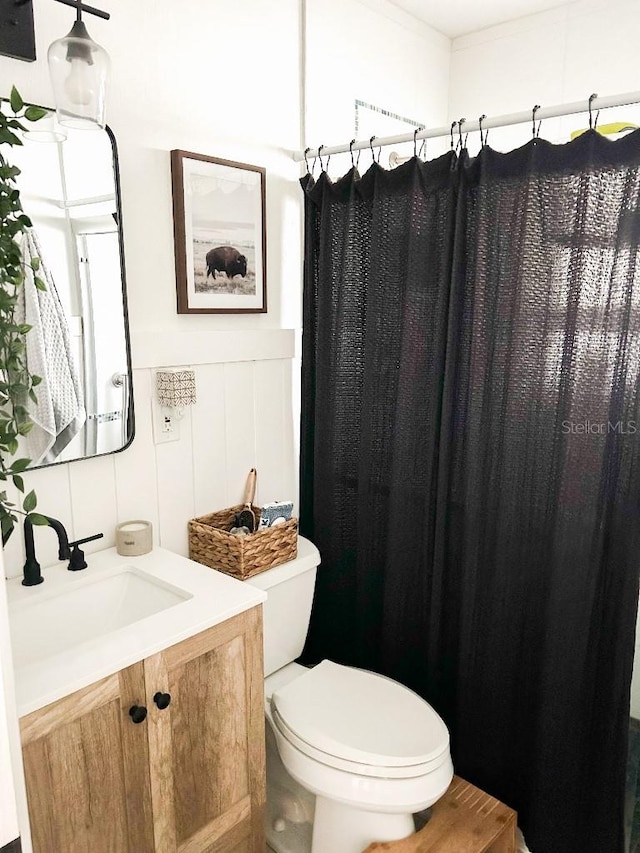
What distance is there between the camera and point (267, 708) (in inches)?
70.1

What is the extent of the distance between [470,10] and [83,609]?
231 centimetres

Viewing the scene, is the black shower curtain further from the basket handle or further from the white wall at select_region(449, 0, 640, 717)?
the white wall at select_region(449, 0, 640, 717)

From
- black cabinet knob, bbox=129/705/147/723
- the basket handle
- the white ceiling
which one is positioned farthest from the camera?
the white ceiling

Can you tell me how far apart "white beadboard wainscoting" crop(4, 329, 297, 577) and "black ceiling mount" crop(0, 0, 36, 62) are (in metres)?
0.68

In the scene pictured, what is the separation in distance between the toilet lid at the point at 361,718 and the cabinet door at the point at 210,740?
0.44 feet

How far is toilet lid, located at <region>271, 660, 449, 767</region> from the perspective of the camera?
1.51 meters

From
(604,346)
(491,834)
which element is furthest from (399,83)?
(491,834)

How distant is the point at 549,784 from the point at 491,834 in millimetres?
221

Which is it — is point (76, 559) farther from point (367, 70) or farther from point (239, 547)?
point (367, 70)

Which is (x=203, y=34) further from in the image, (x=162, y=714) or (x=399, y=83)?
Result: (x=162, y=714)

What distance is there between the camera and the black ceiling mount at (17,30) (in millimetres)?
1348

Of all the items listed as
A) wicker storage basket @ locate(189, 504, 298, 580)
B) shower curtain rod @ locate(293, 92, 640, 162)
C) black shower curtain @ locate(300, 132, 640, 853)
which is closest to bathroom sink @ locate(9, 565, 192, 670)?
wicker storage basket @ locate(189, 504, 298, 580)

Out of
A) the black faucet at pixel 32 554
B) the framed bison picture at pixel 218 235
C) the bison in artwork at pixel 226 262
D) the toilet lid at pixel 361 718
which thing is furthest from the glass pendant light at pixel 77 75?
the toilet lid at pixel 361 718

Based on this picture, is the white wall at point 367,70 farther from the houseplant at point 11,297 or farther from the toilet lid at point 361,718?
the toilet lid at point 361,718
